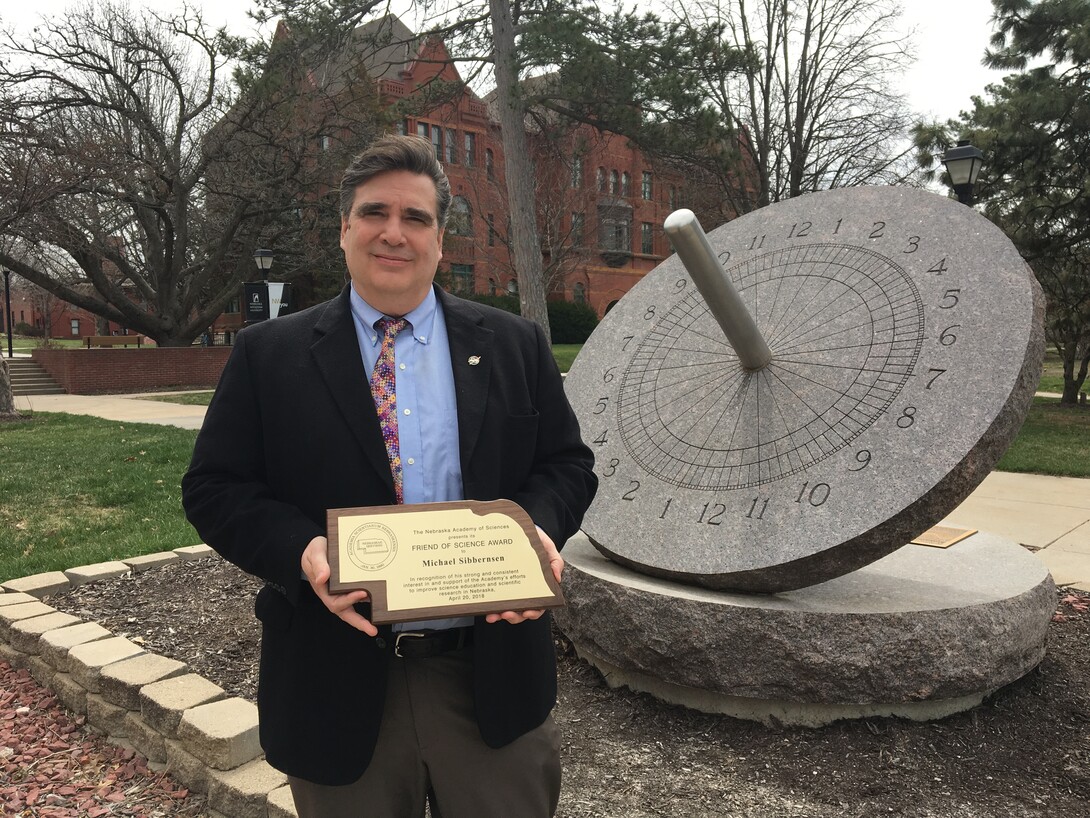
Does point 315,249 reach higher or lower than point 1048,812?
higher

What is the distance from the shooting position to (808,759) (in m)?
2.70

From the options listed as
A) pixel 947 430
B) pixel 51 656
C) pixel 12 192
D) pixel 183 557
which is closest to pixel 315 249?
pixel 12 192

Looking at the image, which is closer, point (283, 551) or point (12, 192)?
point (283, 551)

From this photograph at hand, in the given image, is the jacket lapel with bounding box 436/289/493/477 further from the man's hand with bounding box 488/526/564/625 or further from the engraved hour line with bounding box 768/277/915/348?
the engraved hour line with bounding box 768/277/915/348

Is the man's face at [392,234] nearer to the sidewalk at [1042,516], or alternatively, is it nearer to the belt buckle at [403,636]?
the belt buckle at [403,636]

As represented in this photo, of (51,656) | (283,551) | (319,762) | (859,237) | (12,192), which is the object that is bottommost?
(51,656)

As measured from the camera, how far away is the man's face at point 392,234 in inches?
63.3

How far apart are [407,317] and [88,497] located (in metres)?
6.56

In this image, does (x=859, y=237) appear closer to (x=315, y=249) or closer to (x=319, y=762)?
(x=319, y=762)

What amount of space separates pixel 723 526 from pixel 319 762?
179cm

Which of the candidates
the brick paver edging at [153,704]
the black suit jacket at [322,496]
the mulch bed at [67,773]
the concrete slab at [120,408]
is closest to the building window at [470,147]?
the concrete slab at [120,408]

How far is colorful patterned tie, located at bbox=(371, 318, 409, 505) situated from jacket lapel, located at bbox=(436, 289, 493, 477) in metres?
0.11

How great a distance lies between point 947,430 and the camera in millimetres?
2783

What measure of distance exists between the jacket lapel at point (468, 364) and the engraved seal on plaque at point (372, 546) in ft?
0.88
